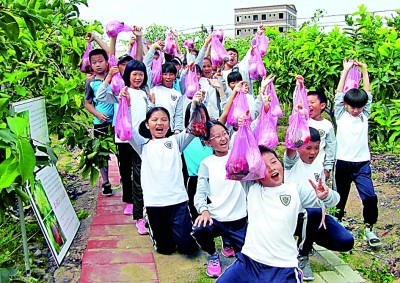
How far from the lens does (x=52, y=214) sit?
3793 millimetres

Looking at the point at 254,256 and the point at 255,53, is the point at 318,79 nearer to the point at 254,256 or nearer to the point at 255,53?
the point at 255,53

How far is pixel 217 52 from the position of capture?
16.7 ft

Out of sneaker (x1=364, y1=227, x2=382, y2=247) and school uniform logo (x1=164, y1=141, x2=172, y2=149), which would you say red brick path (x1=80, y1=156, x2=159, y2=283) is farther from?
sneaker (x1=364, y1=227, x2=382, y2=247)

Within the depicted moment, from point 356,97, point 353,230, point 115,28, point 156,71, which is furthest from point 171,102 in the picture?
point 353,230

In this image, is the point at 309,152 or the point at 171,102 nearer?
the point at 309,152

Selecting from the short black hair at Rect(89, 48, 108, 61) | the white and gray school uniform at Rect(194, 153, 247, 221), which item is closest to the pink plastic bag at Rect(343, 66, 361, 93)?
the white and gray school uniform at Rect(194, 153, 247, 221)

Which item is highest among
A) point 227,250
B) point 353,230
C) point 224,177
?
point 224,177

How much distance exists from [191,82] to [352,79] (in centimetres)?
158

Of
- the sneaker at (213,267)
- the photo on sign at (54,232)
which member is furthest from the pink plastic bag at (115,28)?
the sneaker at (213,267)

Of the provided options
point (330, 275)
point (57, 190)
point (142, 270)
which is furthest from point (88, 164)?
point (330, 275)

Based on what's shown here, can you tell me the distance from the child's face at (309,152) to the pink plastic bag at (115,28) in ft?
8.13

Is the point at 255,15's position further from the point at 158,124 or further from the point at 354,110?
the point at 158,124

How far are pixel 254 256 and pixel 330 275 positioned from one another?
0.96 meters

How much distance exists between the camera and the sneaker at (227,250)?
3.82m
